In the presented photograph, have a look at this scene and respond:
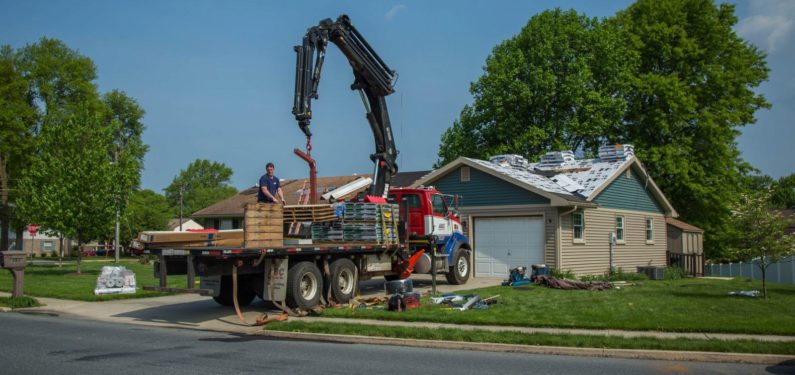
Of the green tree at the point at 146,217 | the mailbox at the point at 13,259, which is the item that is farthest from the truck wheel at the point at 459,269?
the green tree at the point at 146,217

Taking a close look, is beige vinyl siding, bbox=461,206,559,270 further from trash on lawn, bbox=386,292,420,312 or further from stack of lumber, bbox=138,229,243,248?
stack of lumber, bbox=138,229,243,248

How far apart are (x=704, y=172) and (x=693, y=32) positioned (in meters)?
8.17

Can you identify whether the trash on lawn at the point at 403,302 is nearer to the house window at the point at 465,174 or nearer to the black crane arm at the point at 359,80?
the black crane arm at the point at 359,80

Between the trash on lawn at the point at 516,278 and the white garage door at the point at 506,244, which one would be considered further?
the white garage door at the point at 506,244

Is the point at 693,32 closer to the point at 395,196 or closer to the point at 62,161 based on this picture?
the point at 395,196

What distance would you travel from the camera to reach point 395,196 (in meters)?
19.5

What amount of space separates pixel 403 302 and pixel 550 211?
10573 millimetres

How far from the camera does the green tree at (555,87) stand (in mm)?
37250

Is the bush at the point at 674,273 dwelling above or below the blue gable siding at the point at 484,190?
below

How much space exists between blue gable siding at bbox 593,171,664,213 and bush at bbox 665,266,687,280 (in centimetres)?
283

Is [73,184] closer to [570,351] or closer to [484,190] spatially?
[484,190]

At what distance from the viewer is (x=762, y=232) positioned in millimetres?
16672

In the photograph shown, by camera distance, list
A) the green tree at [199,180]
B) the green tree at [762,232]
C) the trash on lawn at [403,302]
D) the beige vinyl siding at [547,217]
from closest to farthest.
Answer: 1. the trash on lawn at [403,302]
2. the green tree at [762,232]
3. the beige vinyl siding at [547,217]
4. the green tree at [199,180]

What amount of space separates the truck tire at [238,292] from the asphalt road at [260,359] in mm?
3888
